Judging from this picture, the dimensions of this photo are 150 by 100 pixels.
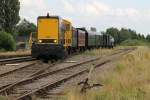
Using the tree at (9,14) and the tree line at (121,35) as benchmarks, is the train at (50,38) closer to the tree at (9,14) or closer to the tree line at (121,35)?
the tree at (9,14)

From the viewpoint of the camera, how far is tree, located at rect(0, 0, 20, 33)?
3217 inches

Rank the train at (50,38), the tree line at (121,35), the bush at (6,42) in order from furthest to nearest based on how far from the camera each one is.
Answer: the tree line at (121,35), the bush at (6,42), the train at (50,38)

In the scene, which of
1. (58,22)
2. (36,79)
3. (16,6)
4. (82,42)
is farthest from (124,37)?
(36,79)

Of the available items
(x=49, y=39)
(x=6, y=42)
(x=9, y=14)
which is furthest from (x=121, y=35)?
(x=49, y=39)

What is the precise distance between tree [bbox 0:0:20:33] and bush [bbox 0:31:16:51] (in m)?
12.4

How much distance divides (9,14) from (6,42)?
53.1 feet

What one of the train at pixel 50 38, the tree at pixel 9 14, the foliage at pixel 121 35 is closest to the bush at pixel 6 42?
the tree at pixel 9 14

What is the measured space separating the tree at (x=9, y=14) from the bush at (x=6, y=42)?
12.4m

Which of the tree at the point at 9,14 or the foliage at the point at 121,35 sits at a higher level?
the tree at the point at 9,14

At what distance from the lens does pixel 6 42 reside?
67875 millimetres

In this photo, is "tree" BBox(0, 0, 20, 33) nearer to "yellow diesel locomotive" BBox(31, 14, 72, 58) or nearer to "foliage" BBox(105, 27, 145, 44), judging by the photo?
"yellow diesel locomotive" BBox(31, 14, 72, 58)

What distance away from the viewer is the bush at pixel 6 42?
67000 millimetres

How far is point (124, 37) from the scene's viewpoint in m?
169

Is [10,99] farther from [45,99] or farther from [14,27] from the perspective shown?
[14,27]
